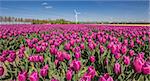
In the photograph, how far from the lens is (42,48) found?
429cm

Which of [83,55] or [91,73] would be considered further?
[83,55]

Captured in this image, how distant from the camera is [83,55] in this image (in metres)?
4.67

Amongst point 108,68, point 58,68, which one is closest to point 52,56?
point 58,68

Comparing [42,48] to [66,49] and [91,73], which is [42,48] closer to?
[66,49]

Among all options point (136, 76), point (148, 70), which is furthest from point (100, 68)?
point (148, 70)

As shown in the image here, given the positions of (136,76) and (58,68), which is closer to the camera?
(136,76)

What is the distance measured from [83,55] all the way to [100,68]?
2.88 ft

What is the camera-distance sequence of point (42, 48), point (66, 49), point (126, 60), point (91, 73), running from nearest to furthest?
1. point (91, 73)
2. point (126, 60)
3. point (42, 48)
4. point (66, 49)

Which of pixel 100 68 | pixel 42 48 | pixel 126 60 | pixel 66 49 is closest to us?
pixel 126 60

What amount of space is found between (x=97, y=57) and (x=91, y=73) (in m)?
1.60

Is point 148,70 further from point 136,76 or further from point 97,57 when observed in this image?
point 97,57

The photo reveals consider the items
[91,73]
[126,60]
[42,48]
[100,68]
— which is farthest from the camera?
[42,48]

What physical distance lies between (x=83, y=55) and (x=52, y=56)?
75cm

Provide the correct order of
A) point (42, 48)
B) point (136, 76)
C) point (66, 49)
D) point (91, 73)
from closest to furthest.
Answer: point (91, 73) < point (136, 76) < point (42, 48) < point (66, 49)
